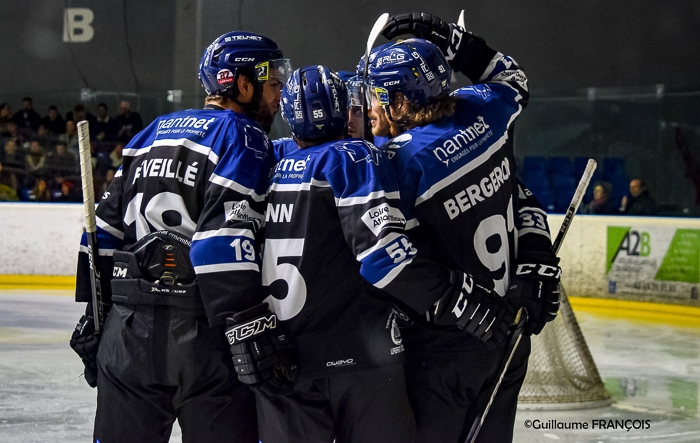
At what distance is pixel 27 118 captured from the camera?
32.0 ft

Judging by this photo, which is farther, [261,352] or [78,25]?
[78,25]

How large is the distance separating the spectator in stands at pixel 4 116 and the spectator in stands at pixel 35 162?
35 cm

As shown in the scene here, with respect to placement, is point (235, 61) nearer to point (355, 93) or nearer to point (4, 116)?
point (355, 93)

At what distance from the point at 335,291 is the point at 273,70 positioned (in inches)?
25.7

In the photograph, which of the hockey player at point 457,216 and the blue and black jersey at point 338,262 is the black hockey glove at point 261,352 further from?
the hockey player at point 457,216

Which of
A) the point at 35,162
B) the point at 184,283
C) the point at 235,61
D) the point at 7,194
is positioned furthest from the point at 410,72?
the point at 35,162

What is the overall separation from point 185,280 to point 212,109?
1.41 feet

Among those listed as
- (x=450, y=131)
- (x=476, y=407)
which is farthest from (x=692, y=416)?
(x=450, y=131)

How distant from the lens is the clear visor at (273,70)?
2203 millimetres

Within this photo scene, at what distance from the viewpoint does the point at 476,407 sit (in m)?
2.06

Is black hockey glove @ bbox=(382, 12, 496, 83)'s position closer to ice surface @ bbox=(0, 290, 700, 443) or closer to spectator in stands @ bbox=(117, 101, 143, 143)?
ice surface @ bbox=(0, 290, 700, 443)

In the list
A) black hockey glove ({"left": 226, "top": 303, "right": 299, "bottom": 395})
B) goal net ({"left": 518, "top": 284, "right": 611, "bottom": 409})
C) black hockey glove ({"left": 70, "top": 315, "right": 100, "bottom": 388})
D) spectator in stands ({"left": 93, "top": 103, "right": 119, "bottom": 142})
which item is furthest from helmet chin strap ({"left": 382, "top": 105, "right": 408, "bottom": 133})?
spectator in stands ({"left": 93, "top": 103, "right": 119, "bottom": 142})

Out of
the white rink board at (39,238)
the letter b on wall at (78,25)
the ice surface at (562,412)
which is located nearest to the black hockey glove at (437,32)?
the ice surface at (562,412)

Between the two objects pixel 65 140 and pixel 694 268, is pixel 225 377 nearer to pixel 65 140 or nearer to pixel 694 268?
pixel 694 268
